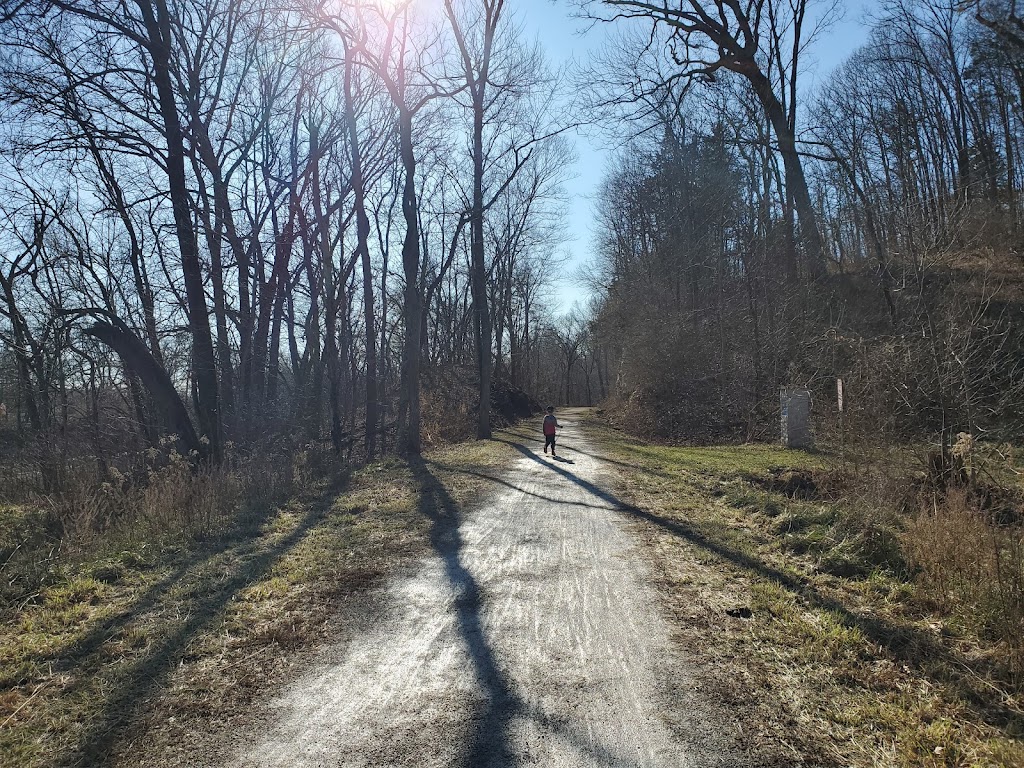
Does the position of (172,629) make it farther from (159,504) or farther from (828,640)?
(828,640)

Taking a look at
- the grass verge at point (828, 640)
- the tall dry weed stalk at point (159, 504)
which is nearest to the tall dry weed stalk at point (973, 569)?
the grass verge at point (828, 640)

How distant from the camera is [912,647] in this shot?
13.7 feet

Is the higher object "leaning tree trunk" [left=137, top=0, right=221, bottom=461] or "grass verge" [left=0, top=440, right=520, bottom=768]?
"leaning tree trunk" [left=137, top=0, right=221, bottom=461]

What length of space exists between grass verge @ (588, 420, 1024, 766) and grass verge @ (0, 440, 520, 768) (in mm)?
2926

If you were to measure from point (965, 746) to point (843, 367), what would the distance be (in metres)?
12.3

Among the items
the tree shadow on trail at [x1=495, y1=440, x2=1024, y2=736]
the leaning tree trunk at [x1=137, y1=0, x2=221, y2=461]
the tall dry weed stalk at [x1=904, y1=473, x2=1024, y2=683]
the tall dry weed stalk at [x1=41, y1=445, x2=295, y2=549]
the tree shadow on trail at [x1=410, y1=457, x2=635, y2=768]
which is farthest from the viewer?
the leaning tree trunk at [x1=137, y1=0, x2=221, y2=461]

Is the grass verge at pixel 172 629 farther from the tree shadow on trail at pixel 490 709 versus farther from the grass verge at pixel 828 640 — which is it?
the grass verge at pixel 828 640

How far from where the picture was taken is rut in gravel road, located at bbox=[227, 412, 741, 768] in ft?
→ 10.5

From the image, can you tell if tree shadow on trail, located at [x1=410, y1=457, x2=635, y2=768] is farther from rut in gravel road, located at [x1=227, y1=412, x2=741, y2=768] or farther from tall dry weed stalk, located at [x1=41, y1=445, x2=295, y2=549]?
tall dry weed stalk, located at [x1=41, y1=445, x2=295, y2=549]

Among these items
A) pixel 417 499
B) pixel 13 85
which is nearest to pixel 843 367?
pixel 417 499

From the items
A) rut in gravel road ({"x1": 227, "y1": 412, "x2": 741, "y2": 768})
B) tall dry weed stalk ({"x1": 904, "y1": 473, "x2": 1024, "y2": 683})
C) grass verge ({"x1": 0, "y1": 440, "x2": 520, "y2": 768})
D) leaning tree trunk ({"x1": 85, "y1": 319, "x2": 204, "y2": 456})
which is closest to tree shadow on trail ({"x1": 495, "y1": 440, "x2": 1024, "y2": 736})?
tall dry weed stalk ({"x1": 904, "y1": 473, "x2": 1024, "y2": 683})

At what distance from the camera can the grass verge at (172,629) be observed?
11.3 feet

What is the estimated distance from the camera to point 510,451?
1778 centimetres

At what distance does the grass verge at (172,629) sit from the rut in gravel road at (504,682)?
432 millimetres
